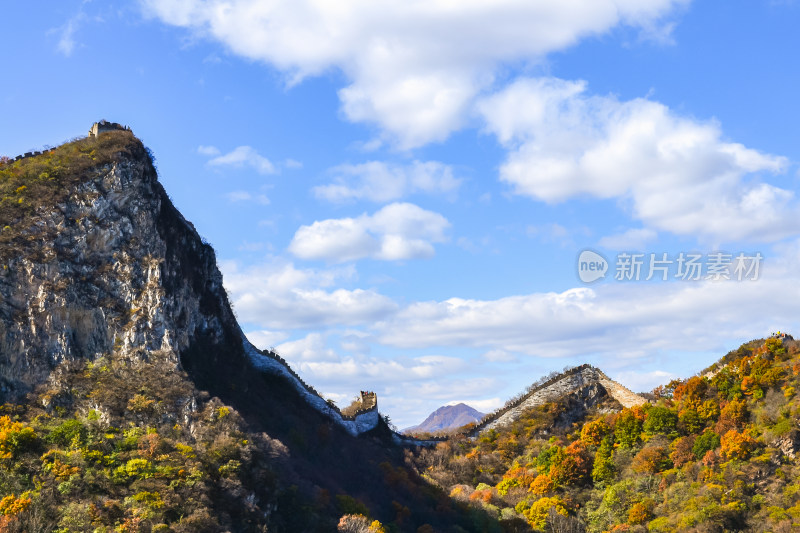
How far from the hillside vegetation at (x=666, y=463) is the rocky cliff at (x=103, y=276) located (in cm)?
2183

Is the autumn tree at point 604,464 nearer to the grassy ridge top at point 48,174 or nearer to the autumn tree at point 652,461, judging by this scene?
the autumn tree at point 652,461

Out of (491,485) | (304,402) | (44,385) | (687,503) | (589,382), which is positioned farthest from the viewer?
(589,382)

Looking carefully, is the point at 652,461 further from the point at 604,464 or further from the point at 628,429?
the point at 628,429

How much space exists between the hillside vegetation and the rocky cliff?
21.8 m

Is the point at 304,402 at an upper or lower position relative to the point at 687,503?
upper

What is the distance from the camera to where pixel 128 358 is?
1596 inches

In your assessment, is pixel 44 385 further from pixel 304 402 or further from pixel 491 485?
pixel 491 485

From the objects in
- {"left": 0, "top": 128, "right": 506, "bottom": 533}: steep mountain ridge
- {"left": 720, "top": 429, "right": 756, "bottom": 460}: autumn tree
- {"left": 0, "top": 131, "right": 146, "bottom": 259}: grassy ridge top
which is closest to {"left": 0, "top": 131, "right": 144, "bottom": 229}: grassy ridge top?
{"left": 0, "top": 131, "right": 146, "bottom": 259}: grassy ridge top

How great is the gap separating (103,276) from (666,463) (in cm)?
4087

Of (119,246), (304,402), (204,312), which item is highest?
(119,246)

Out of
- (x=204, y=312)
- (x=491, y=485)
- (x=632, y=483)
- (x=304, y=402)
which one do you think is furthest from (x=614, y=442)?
(x=204, y=312)

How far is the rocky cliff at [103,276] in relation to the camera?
130ft

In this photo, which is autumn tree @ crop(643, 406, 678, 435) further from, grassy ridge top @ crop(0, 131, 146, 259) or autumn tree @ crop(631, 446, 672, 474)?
grassy ridge top @ crop(0, 131, 146, 259)

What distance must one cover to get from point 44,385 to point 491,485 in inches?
1395
